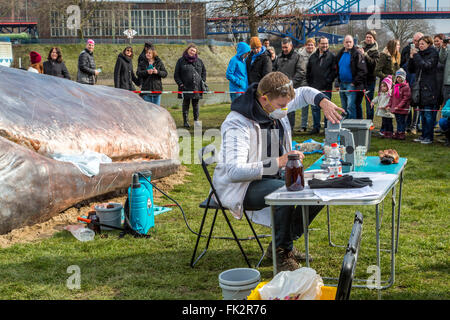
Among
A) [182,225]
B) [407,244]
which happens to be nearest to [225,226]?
[182,225]

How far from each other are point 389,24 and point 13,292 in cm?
6140

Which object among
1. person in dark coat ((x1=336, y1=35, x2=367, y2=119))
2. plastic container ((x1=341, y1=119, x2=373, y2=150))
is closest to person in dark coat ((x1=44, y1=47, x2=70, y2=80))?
person in dark coat ((x1=336, y1=35, x2=367, y2=119))

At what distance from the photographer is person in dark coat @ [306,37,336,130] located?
35.0ft

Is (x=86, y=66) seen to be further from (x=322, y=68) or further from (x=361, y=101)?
(x=361, y=101)

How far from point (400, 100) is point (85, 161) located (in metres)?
6.53

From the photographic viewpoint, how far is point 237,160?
12.4 feet

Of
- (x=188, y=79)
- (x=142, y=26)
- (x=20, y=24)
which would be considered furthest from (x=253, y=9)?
(x=20, y=24)

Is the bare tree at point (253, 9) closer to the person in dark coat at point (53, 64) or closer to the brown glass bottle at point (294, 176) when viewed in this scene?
the person in dark coat at point (53, 64)

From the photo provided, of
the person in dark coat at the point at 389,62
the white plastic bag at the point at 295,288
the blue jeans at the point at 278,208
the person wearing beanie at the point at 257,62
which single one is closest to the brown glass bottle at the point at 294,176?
the blue jeans at the point at 278,208

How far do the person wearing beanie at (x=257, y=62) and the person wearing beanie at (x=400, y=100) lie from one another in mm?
2442

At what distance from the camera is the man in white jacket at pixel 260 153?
148 inches

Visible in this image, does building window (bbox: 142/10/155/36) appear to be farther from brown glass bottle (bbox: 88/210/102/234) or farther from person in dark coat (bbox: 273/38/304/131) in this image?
brown glass bottle (bbox: 88/210/102/234)

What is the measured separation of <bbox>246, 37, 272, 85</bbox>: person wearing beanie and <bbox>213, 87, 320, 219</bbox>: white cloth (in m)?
6.74
